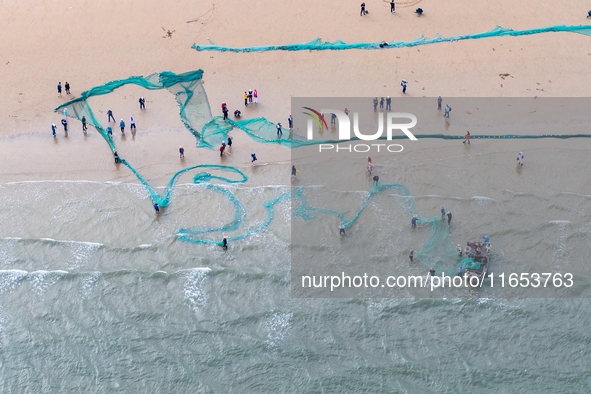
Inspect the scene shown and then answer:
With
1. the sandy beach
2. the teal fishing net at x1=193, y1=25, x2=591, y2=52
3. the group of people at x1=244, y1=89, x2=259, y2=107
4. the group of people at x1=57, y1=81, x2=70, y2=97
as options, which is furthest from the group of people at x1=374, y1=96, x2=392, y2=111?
the group of people at x1=57, y1=81, x2=70, y2=97

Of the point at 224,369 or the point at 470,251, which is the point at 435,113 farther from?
the point at 224,369

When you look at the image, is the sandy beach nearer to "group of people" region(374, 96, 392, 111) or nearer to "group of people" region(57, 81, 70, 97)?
"group of people" region(57, 81, 70, 97)

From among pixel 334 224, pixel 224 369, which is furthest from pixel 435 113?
pixel 224 369

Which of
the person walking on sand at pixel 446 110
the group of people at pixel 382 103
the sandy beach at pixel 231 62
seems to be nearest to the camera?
the sandy beach at pixel 231 62

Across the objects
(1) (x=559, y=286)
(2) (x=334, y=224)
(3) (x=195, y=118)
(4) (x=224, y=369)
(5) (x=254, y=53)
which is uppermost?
(5) (x=254, y=53)

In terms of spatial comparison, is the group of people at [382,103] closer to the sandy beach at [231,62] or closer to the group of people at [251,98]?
the sandy beach at [231,62]

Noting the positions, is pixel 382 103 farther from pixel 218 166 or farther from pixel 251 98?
pixel 218 166

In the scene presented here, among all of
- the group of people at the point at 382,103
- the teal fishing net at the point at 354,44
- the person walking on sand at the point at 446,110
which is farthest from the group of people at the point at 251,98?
the person walking on sand at the point at 446,110

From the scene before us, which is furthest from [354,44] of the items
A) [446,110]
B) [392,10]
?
[446,110]
